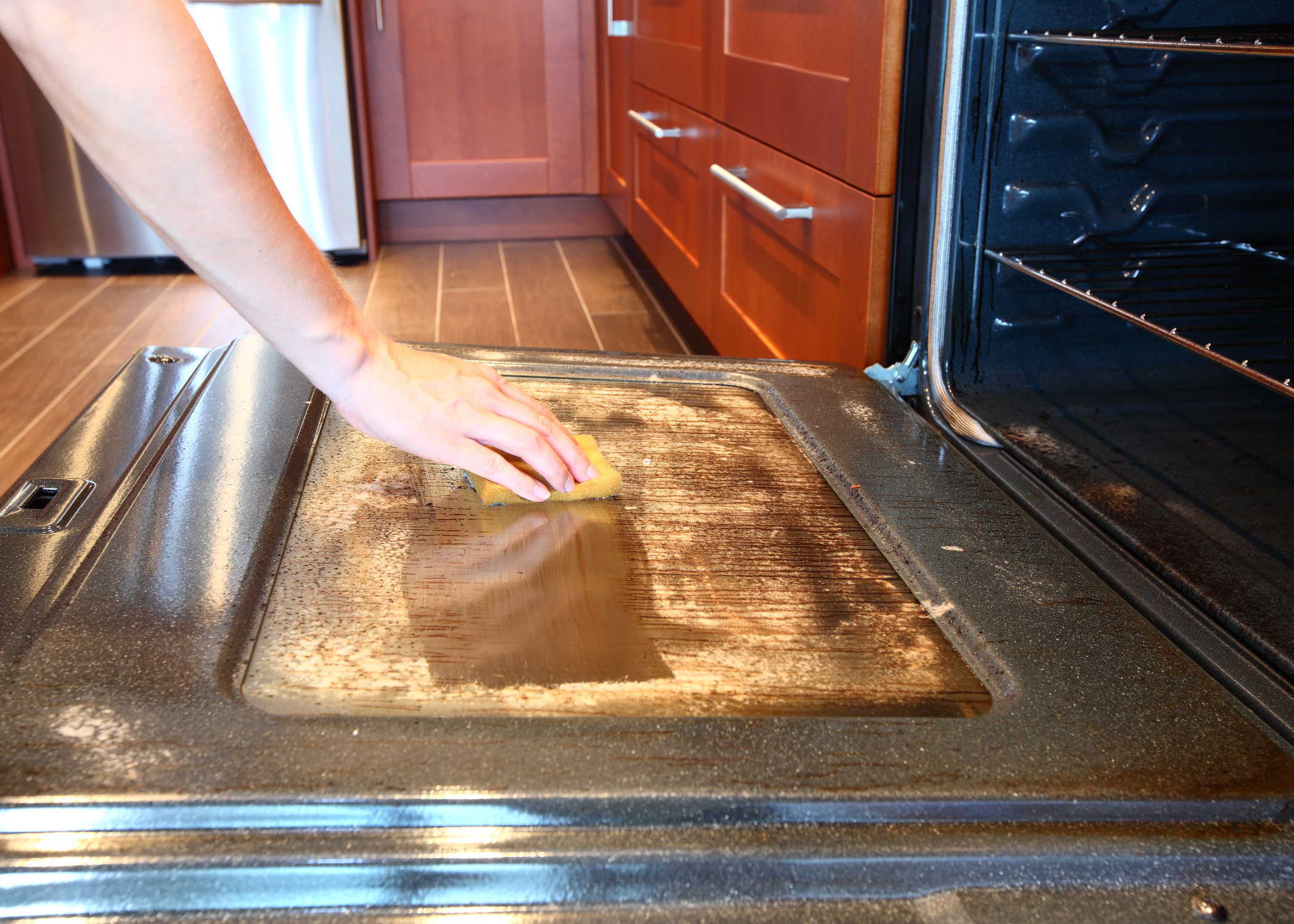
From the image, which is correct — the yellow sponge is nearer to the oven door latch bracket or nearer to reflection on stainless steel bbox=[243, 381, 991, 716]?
reflection on stainless steel bbox=[243, 381, 991, 716]

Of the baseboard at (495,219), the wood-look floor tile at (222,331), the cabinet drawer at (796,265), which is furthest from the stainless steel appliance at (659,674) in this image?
the baseboard at (495,219)

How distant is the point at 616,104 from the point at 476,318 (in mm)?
741

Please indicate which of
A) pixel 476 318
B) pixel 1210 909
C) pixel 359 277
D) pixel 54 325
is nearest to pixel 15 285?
pixel 54 325

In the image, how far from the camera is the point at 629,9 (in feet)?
7.66

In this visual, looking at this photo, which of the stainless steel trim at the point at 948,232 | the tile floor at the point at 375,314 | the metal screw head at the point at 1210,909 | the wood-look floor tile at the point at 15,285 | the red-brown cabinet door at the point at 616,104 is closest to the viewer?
the metal screw head at the point at 1210,909

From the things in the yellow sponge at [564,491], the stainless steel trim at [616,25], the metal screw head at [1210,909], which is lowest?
the metal screw head at [1210,909]

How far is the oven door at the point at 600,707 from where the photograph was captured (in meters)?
0.38

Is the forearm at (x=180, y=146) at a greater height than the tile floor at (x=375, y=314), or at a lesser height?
greater

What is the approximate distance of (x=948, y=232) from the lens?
2.72 ft

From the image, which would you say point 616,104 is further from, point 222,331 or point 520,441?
point 520,441

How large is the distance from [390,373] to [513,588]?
145 millimetres

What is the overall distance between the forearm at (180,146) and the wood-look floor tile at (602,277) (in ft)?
6.44

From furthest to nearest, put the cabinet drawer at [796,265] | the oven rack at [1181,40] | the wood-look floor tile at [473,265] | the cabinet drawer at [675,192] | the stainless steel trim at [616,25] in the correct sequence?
the wood-look floor tile at [473,265]
the stainless steel trim at [616,25]
the cabinet drawer at [675,192]
the cabinet drawer at [796,265]
the oven rack at [1181,40]

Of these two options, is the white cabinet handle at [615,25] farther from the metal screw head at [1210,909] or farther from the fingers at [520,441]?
the metal screw head at [1210,909]
